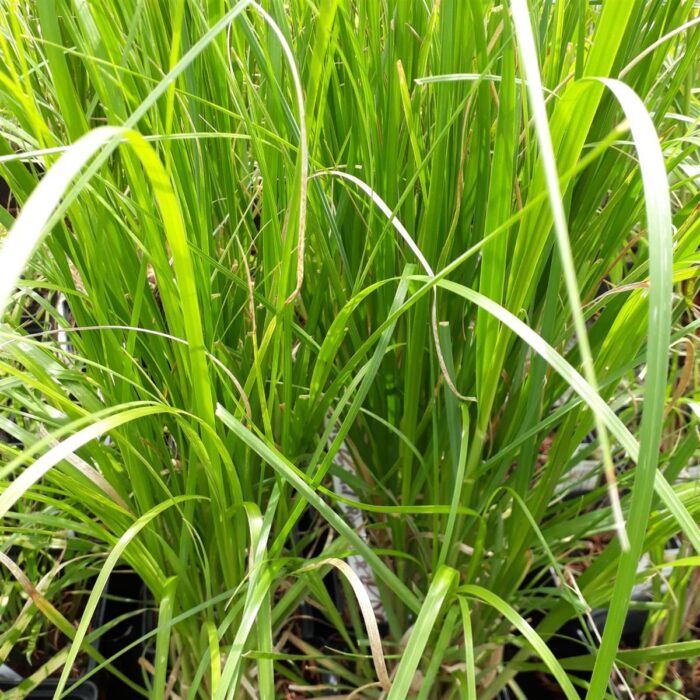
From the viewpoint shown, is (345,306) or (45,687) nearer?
(345,306)

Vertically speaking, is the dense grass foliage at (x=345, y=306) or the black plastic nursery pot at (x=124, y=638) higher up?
the dense grass foliage at (x=345, y=306)

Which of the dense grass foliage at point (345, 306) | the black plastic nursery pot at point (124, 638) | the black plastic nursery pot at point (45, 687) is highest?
the dense grass foliage at point (345, 306)

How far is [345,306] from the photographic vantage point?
38 cm

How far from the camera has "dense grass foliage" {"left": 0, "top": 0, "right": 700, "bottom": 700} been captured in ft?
1.14

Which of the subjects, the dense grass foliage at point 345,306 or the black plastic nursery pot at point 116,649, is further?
the black plastic nursery pot at point 116,649

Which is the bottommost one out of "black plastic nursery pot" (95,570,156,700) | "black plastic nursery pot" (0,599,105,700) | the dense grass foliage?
"black plastic nursery pot" (95,570,156,700)

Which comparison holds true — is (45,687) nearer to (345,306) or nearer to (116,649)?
(116,649)

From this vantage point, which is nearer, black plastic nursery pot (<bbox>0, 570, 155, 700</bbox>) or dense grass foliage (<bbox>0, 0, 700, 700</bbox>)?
dense grass foliage (<bbox>0, 0, 700, 700</bbox>)

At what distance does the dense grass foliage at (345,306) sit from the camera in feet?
1.14

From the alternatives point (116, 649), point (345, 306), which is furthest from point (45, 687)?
point (345, 306)

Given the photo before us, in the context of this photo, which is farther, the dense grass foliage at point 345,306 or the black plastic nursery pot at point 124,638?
the black plastic nursery pot at point 124,638

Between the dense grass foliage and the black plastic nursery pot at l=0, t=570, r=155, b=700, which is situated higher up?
the dense grass foliage

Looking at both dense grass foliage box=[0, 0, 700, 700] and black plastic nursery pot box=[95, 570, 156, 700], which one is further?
black plastic nursery pot box=[95, 570, 156, 700]

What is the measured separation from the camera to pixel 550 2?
44cm
